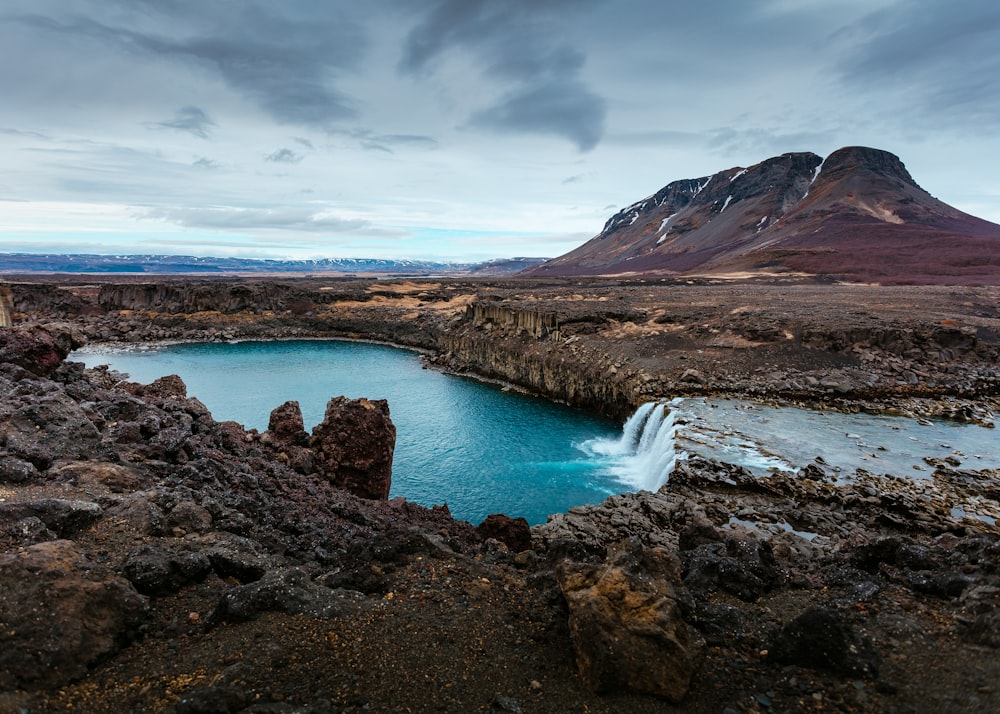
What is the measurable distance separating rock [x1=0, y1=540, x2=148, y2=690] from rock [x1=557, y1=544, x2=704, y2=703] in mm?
4784

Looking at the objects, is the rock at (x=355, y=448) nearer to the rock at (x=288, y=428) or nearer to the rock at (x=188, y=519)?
the rock at (x=288, y=428)

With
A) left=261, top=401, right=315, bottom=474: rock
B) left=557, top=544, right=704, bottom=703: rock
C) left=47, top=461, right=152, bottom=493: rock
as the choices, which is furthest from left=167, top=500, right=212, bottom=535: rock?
left=557, top=544, right=704, bottom=703: rock

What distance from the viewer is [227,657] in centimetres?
518

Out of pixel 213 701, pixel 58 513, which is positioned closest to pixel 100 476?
pixel 58 513

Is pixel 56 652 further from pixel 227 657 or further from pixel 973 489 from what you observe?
pixel 973 489

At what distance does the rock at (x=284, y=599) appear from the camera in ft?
19.0

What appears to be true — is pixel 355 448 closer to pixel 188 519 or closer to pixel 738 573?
pixel 188 519

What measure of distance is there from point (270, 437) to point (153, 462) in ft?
16.5

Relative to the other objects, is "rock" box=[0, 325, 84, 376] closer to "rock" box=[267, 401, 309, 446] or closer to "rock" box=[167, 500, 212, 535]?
"rock" box=[267, 401, 309, 446]

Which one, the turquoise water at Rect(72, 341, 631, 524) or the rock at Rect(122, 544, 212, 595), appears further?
the turquoise water at Rect(72, 341, 631, 524)

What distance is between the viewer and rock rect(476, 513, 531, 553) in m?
12.0

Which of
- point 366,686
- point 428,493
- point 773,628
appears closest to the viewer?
point 366,686

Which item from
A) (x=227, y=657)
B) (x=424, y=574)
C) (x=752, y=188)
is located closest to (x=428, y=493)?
(x=424, y=574)

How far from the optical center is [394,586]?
7.01 m
